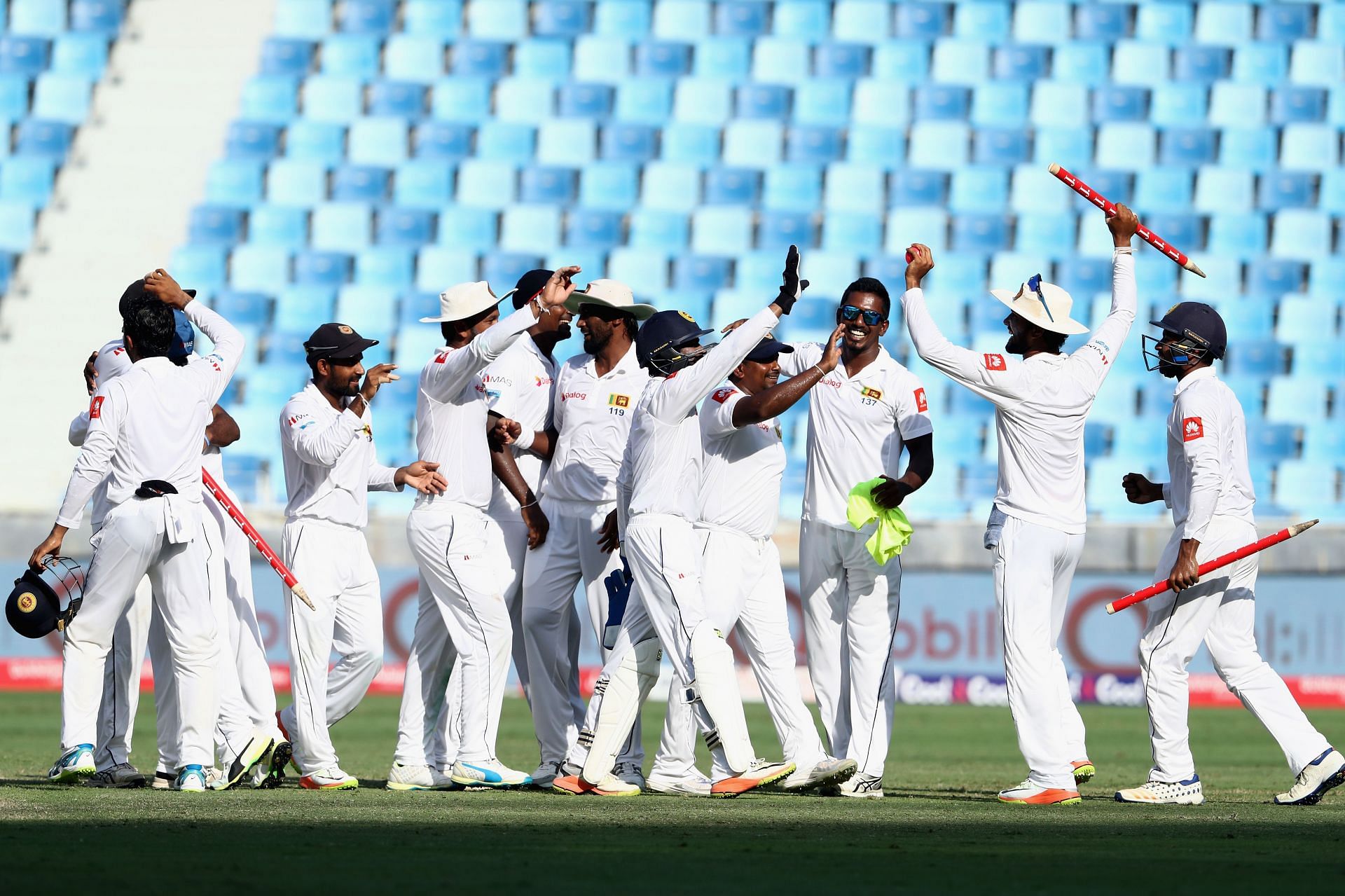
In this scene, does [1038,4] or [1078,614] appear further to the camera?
[1038,4]

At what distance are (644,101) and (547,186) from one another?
77.2 inches

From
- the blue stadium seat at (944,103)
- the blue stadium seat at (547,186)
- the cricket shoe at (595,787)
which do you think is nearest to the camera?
the cricket shoe at (595,787)

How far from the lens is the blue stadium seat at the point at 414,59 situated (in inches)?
928

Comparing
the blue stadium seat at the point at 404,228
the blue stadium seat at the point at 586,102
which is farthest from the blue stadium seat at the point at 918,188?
the blue stadium seat at the point at 404,228

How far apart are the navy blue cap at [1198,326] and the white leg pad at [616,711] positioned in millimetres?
2998

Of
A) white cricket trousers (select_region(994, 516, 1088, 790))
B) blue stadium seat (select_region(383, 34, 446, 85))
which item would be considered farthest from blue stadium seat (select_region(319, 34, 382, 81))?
white cricket trousers (select_region(994, 516, 1088, 790))

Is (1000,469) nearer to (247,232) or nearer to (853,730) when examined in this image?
(853,730)

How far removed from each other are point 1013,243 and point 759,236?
317cm

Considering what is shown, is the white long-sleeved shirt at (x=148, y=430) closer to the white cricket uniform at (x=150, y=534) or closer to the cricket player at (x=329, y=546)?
the white cricket uniform at (x=150, y=534)

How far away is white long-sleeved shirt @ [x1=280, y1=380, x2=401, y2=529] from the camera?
8.17 metres

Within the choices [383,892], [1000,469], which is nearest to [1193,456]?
[1000,469]

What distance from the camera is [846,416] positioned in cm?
838

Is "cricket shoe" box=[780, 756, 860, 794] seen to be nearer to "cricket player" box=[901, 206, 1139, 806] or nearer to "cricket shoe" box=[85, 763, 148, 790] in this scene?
"cricket player" box=[901, 206, 1139, 806]

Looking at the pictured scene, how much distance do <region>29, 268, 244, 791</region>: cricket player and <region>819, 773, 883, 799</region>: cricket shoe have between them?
9.66ft
